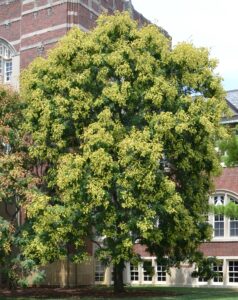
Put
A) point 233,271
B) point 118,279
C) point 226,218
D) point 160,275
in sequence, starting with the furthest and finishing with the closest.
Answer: point 160,275 < point 233,271 < point 226,218 < point 118,279

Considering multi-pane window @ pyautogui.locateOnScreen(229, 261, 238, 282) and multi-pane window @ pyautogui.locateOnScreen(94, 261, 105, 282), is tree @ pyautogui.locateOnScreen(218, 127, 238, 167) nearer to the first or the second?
multi-pane window @ pyautogui.locateOnScreen(229, 261, 238, 282)

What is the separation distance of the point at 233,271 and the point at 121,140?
14479 millimetres

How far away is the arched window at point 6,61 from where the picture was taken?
41.2 meters

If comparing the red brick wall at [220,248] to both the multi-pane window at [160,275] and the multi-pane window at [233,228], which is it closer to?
the multi-pane window at [233,228]

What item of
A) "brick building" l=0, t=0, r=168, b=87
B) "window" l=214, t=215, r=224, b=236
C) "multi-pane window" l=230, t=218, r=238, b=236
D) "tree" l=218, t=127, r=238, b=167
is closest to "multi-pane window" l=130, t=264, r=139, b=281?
"window" l=214, t=215, r=224, b=236

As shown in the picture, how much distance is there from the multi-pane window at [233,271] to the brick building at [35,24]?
15.8m

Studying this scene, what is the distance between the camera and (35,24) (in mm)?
39312

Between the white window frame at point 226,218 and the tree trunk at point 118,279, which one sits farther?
the white window frame at point 226,218

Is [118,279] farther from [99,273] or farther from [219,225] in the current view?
[99,273]

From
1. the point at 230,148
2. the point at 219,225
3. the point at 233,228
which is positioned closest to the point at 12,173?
the point at 230,148

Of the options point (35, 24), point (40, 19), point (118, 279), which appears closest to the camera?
point (118, 279)

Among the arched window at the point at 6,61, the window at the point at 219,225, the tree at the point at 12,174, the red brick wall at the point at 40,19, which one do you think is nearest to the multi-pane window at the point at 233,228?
the window at the point at 219,225

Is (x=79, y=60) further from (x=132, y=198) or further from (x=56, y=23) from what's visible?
(x=56, y=23)

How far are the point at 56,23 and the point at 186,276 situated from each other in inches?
671
